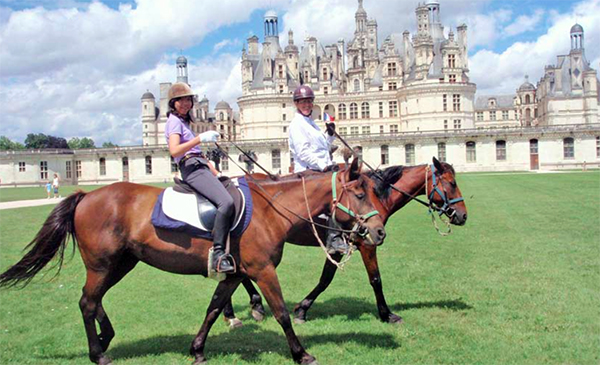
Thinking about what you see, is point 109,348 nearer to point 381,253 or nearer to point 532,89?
point 381,253

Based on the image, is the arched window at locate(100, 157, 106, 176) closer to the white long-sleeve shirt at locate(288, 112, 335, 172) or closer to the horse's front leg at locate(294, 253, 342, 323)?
the white long-sleeve shirt at locate(288, 112, 335, 172)

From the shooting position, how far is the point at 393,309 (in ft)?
24.3

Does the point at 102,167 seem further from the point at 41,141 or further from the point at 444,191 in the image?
the point at 444,191

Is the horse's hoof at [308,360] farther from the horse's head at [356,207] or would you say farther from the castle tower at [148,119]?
the castle tower at [148,119]

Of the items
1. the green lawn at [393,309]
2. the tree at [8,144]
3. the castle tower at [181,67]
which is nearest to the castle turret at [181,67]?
the castle tower at [181,67]

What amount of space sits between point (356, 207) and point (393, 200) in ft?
7.05

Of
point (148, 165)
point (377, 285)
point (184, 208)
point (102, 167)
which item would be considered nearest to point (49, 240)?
point (184, 208)

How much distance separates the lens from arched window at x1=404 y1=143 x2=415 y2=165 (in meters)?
64.2

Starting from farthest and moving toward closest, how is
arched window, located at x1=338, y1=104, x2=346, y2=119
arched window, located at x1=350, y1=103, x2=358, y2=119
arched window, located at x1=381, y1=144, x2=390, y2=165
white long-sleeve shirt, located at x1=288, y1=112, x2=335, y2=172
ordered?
arched window, located at x1=338, y1=104, x2=346, y2=119 → arched window, located at x1=350, y1=103, x2=358, y2=119 → arched window, located at x1=381, y1=144, x2=390, y2=165 → white long-sleeve shirt, located at x1=288, y1=112, x2=335, y2=172

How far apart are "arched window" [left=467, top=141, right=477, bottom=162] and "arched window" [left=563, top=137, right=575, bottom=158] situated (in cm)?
999

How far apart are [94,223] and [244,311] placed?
2.97 metres

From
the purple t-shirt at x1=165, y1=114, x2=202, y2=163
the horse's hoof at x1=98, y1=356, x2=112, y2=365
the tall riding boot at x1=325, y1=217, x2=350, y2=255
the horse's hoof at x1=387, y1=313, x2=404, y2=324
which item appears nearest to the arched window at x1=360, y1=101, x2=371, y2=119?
the horse's hoof at x1=387, y1=313, x2=404, y2=324

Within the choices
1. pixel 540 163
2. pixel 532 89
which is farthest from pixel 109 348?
pixel 532 89

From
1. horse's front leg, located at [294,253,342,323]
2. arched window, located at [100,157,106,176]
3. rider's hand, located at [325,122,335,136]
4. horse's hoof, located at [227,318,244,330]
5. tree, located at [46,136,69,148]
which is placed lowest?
horse's hoof, located at [227,318,244,330]
